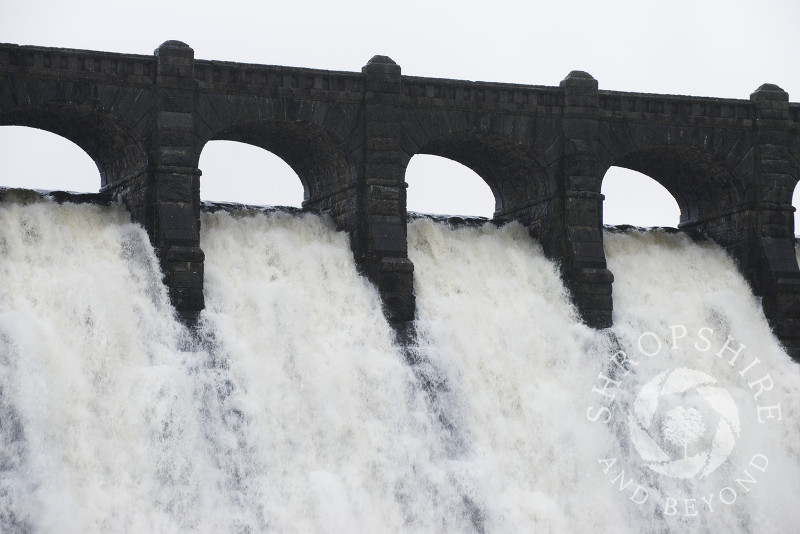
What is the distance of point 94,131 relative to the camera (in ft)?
99.7

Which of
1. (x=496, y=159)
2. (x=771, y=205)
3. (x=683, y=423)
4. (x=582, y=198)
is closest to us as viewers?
(x=683, y=423)

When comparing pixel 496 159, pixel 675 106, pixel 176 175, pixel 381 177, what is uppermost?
pixel 675 106

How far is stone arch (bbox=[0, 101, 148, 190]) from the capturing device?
94.4 feet

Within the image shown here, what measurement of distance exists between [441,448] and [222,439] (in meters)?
5.08

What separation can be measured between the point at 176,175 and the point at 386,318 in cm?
625

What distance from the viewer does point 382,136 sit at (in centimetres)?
3127

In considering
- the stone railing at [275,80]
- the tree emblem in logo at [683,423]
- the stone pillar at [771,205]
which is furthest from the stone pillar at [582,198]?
the stone railing at [275,80]

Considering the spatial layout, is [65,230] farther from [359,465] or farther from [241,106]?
[359,465]

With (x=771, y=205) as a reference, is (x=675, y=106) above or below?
above

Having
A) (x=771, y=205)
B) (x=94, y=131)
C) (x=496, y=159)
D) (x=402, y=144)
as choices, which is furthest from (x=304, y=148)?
(x=771, y=205)

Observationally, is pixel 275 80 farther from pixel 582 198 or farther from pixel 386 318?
pixel 582 198

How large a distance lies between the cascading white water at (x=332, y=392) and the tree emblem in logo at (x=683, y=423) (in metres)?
0.18

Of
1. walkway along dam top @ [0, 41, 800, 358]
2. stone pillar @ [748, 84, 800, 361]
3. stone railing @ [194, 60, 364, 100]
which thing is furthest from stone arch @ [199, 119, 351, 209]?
stone pillar @ [748, 84, 800, 361]

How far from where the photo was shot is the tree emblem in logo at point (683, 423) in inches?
1152
